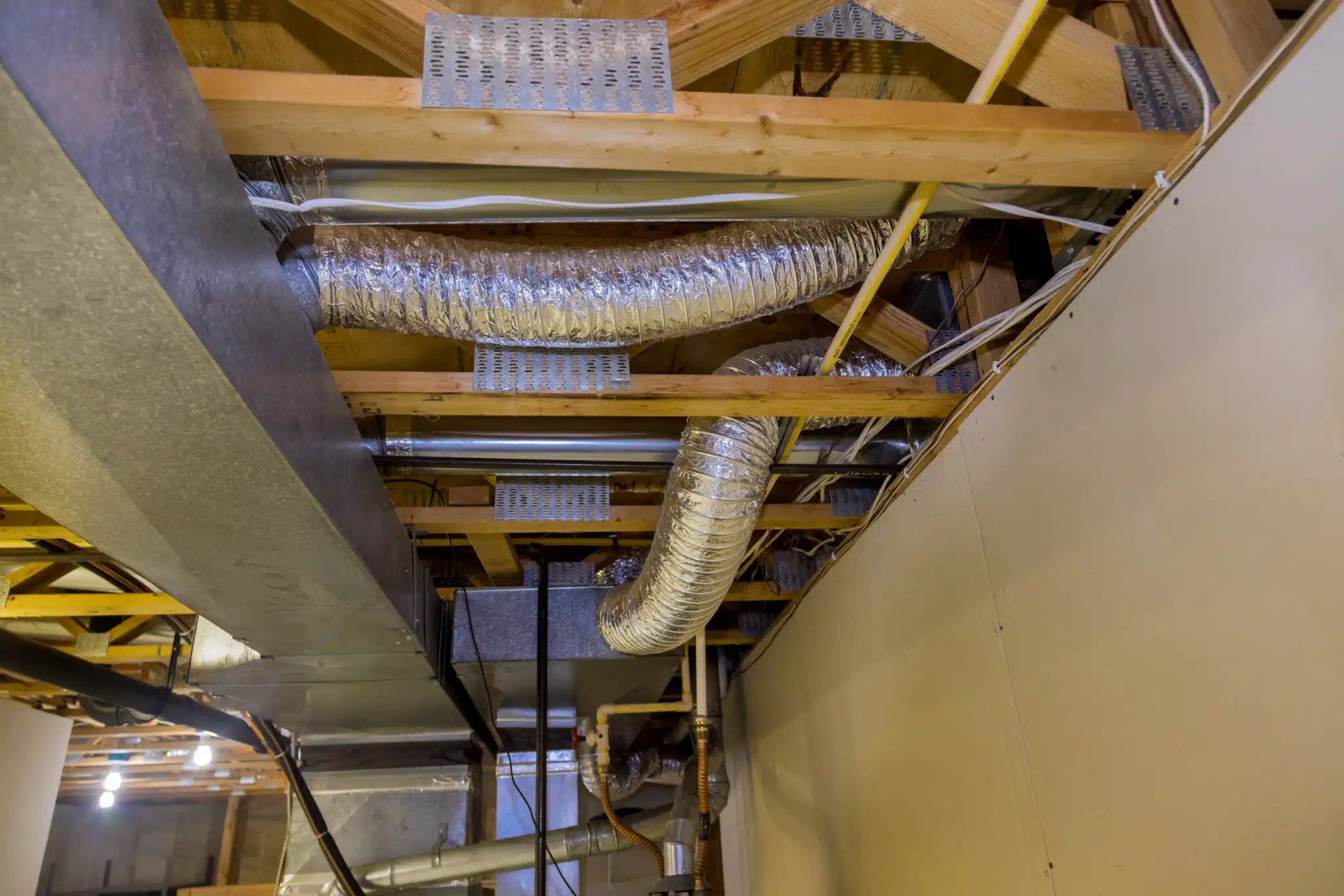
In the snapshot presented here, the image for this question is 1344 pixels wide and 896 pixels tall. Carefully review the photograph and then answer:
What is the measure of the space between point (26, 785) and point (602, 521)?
13.4 ft

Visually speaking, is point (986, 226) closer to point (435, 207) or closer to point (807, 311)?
point (807, 311)

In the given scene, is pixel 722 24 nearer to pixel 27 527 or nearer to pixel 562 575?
pixel 562 575

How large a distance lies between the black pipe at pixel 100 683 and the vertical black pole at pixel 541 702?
144 cm

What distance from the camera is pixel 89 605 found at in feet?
9.53

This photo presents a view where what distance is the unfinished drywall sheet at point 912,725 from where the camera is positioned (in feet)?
4.77

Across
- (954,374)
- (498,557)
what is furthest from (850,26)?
(498,557)

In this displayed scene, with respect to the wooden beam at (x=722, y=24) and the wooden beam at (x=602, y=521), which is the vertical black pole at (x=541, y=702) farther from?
the wooden beam at (x=722, y=24)

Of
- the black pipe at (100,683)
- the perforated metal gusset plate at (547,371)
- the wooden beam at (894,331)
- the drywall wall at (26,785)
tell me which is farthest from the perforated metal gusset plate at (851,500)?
the drywall wall at (26,785)

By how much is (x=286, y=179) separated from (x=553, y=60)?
1.40ft

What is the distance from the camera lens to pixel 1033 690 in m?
1.33

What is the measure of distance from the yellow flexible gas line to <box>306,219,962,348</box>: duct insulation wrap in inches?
1.6

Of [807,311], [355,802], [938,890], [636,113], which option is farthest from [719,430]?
[355,802]

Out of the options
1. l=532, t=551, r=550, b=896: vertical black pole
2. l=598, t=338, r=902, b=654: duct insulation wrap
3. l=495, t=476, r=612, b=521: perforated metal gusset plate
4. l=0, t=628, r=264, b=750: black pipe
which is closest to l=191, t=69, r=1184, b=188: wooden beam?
l=598, t=338, r=902, b=654: duct insulation wrap

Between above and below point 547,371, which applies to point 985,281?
above
